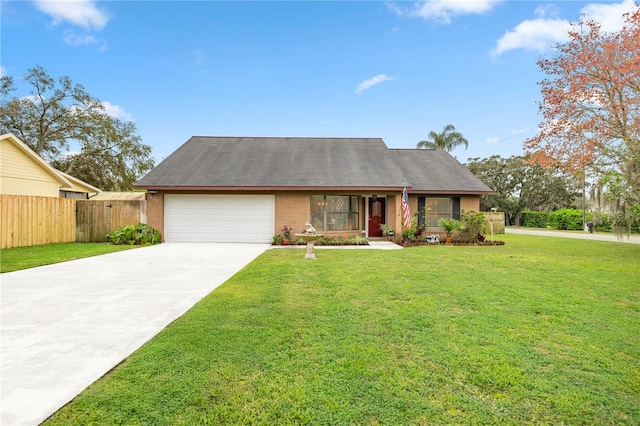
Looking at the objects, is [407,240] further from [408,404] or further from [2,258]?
[2,258]

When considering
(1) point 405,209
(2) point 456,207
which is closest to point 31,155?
(1) point 405,209

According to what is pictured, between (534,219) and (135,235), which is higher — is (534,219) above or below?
above

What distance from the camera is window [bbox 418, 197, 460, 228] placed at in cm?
1464

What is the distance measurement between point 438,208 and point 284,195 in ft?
23.6

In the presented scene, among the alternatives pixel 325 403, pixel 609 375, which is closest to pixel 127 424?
pixel 325 403

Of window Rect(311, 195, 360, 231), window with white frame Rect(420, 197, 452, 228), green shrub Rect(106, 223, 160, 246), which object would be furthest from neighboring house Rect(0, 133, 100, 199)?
window with white frame Rect(420, 197, 452, 228)

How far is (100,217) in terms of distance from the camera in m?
14.0

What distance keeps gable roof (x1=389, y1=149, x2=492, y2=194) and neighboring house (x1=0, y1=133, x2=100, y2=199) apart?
58.3 feet

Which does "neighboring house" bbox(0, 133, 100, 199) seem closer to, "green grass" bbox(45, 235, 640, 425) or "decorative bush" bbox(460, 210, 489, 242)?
"green grass" bbox(45, 235, 640, 425)

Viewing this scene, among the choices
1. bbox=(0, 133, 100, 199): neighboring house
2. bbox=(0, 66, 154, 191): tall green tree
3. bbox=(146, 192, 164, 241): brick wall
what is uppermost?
bbox=(0, 66, 154, 191): tall green tree

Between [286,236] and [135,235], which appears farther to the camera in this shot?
[286,236]

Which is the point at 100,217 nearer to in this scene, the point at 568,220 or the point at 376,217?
the point at 376,217

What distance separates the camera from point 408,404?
2.29 meters

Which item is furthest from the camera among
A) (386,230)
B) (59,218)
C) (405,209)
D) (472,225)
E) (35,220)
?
(386,230)
